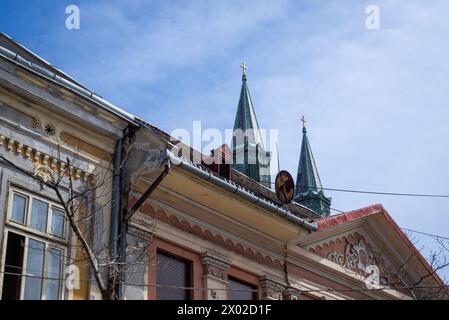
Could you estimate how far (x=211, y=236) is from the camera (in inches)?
611

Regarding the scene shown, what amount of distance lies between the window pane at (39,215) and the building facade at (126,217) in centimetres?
2

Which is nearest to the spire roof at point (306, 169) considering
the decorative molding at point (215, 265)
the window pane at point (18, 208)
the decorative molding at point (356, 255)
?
the decorative molding at point (356, 255)

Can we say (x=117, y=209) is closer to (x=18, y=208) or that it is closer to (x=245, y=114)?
(x=18, y=208)

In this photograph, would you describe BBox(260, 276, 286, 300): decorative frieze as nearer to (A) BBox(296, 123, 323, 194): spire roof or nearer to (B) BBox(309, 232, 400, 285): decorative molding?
(B) BBox(309, 232, 400, 285): decorative molding

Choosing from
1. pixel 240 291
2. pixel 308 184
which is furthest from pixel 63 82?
pixel 308 184

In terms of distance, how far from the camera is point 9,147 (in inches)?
489

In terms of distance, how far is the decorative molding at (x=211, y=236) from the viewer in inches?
572

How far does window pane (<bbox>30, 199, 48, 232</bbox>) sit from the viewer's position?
40.5ft

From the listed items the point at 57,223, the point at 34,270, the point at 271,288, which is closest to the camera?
the point at 34,270

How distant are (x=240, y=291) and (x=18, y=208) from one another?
4730 millimetres

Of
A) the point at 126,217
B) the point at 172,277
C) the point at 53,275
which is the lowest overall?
the point at 53,275


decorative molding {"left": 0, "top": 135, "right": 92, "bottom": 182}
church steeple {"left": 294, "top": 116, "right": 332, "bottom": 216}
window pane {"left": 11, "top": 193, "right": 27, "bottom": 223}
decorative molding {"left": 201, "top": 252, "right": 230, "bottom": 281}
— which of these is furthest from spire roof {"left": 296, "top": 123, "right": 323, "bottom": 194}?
window pane {"left": 11, "top": 193, "right": 27, "bottom": 223}

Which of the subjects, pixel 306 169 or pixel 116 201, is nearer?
pixel 116 201

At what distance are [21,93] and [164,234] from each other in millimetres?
3358
